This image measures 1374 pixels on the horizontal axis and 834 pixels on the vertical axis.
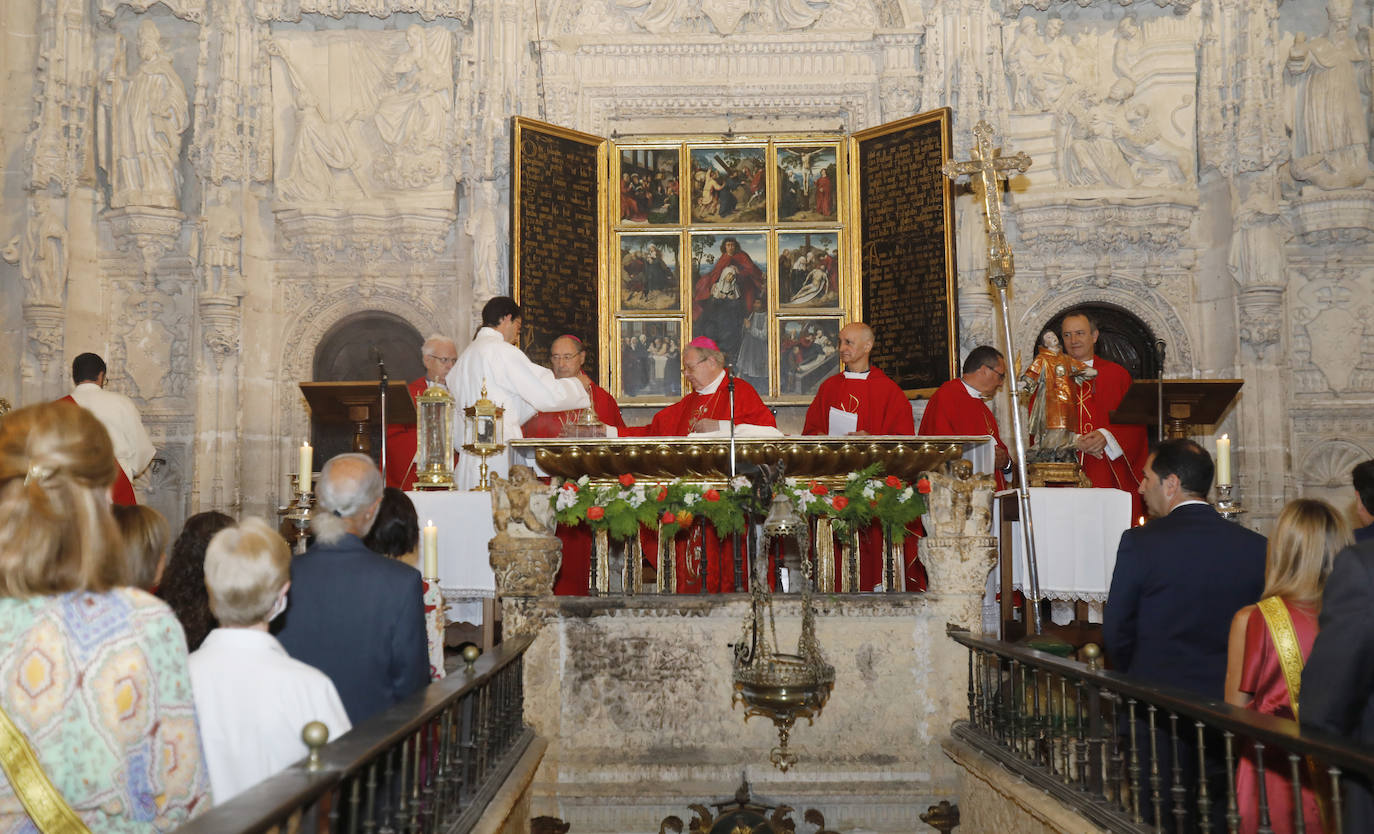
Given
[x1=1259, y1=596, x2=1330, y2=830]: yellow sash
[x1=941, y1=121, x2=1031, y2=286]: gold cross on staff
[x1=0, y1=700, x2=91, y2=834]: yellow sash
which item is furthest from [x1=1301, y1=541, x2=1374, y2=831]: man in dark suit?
[x1=941, y1=121, x2=1031, y2=286]: gold cross on staff

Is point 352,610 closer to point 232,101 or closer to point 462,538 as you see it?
point 462,538

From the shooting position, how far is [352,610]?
3.56 m

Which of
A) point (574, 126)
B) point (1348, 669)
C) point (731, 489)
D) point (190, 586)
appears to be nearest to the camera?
point (1348, 669)

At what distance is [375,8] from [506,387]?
5.68 m

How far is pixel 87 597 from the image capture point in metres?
2.36

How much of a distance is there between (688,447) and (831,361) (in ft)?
18.2

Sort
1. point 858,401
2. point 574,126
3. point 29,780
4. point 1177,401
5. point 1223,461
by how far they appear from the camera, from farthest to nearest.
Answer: point 574,126 < point 858,401 < point 1177,401 < point 1223,461 < point 29,780

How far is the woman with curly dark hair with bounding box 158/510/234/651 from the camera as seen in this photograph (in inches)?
149

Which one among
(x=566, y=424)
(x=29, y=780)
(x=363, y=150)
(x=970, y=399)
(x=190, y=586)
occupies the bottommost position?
(x=29, y=780)

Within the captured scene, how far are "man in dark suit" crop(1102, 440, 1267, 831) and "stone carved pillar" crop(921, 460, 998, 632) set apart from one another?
176 cm

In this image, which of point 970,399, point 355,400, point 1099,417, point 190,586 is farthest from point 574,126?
point 190,586

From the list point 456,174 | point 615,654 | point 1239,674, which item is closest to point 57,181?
point 456,174

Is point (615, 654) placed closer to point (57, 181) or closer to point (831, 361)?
point (831, 361)

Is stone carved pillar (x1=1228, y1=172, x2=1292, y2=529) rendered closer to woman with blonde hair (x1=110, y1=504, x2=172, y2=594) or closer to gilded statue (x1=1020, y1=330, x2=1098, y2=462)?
gilded statue (x1=1020, y1=330, x2=1098, y2=462)
